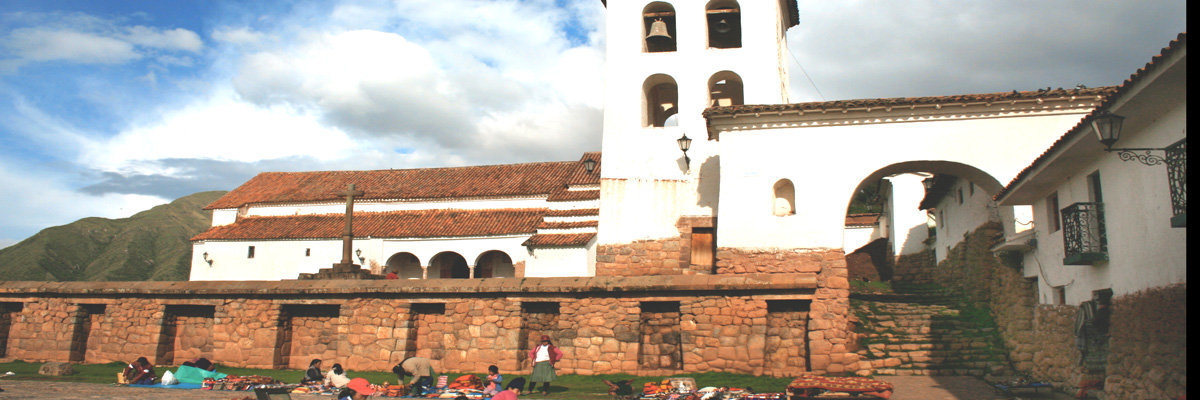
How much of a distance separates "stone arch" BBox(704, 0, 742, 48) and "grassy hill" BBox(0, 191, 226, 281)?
42.0 meters

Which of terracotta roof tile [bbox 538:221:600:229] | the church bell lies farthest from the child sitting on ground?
terracotta roof tile [bbox 538:221:600:229]

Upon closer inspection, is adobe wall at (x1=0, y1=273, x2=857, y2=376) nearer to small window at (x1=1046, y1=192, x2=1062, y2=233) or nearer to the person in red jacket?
the person in red jacket

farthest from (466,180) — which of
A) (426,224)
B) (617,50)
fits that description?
Result: (617,50)

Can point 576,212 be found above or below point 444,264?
above

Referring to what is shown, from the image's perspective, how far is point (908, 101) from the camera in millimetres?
14742

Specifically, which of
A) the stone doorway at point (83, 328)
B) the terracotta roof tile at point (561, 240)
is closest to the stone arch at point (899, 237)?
the terracotta roof tile at point (561, 240)

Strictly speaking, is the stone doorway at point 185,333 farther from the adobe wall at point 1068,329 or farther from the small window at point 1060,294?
the small window at point 1060,294

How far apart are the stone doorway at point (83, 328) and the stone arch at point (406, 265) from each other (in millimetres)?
13796

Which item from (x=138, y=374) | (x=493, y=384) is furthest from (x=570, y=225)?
→ (x=138, y=374)

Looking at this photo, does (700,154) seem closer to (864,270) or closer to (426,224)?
(864,270)

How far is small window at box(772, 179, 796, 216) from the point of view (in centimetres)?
1554

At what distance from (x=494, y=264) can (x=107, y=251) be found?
43.1 meters

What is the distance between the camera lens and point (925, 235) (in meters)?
23.7

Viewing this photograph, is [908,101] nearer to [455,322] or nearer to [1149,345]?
[1149,345]
